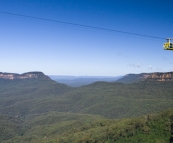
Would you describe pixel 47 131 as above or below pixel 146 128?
below

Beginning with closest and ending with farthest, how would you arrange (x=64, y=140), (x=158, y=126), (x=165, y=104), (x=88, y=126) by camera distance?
(x=158, y=126) < (x=64, y=140) < (x=88, y=126) < (x=165, y=104)

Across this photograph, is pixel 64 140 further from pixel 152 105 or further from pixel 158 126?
Answer: pixel 152 105

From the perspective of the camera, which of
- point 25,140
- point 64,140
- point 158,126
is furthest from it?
point 25,140

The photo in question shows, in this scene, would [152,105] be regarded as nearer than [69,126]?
No

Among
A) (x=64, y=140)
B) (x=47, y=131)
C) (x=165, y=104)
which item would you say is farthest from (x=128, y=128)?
(x=165, y=104)

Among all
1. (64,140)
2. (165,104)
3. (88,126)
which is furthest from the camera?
(165,104)

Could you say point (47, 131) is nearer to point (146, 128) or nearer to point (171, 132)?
point (146, 128)

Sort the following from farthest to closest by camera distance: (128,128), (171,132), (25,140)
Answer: (25,140) < (128,128) < (171,132)

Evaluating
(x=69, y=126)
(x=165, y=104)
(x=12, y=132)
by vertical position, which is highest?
(x=165, y=104)

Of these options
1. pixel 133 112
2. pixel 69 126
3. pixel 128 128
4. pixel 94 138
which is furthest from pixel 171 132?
pixel 133 112
